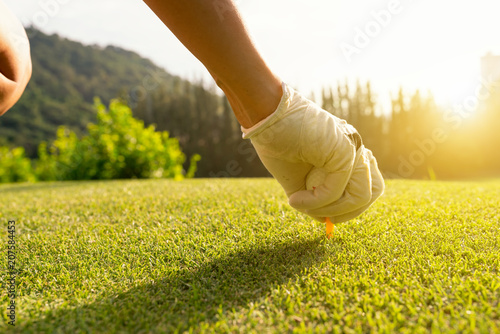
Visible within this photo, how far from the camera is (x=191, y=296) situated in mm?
1307

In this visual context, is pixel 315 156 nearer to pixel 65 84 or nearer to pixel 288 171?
pixel 288 171

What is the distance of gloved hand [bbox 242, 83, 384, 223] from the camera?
132 centimetres

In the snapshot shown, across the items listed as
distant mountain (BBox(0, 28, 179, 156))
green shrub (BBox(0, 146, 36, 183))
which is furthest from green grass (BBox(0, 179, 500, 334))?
distant mountain (BBox(0, 28, 179, 156))

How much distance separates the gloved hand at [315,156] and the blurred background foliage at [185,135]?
25.1ft

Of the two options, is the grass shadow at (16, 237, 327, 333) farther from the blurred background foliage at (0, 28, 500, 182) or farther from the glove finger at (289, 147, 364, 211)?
the blurred background foliage at (0, 28, 500, 182)

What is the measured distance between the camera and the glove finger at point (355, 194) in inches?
57.1

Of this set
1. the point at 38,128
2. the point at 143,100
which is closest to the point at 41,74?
the point at 38,128

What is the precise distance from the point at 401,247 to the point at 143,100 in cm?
4315

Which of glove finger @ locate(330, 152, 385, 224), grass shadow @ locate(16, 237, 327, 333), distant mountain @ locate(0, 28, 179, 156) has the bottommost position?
distant mountain @ locate(0, 28, 179, 156)

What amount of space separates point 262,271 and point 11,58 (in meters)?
1.41

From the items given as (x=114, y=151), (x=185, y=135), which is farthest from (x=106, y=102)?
(x=114, y=151)

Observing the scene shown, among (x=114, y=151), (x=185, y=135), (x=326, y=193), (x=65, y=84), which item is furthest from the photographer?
(x=65, y=84)

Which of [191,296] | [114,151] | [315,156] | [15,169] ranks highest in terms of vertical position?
[315,156]

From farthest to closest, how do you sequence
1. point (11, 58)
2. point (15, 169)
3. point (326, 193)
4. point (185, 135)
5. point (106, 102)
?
1. point (106, 102)
2. point (185, 135)
3. point (15, 169)
4. point (11, 58)
5. point (326, 193)
